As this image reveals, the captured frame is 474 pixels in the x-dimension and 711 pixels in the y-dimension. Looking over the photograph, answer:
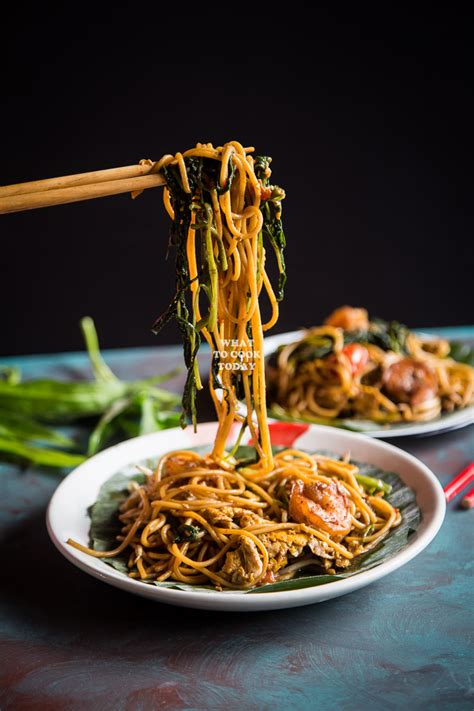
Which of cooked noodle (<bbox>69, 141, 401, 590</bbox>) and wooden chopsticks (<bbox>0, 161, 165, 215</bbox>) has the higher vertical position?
wooden chopsticks (<bbox>0, 161, 165, 215</bbox>)

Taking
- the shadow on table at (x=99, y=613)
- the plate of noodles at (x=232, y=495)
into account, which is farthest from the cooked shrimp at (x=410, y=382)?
the shadow on table at (x=99, y=613)

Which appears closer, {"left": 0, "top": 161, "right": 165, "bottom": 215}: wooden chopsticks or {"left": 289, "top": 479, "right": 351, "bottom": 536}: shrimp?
{"left": 0, "top": 161, "right": 165, "bottom": 215}: wooden chopsticks

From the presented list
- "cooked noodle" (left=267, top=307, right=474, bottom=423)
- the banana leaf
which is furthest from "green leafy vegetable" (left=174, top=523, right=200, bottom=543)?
"cooked noodle" (left=267, top=307, right=474, bottom=423)

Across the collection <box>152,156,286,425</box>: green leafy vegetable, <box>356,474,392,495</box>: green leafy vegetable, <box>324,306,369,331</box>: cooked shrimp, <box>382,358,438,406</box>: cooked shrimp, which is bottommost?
<box>356,474,392,495</box>: green leafy vegetable

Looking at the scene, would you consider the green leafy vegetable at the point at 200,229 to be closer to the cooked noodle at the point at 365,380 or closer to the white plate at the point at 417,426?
the white plate at the point at 417,426

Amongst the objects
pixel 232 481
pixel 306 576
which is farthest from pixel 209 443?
pixel 306 576

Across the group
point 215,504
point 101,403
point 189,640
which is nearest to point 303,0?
point 101,403

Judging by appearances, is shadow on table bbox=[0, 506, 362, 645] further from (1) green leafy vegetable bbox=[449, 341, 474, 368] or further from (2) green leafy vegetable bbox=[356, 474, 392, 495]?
(1) green leafy vegetable bbox=[449, 341, 474, 368]

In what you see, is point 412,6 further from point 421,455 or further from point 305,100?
point 421,455
